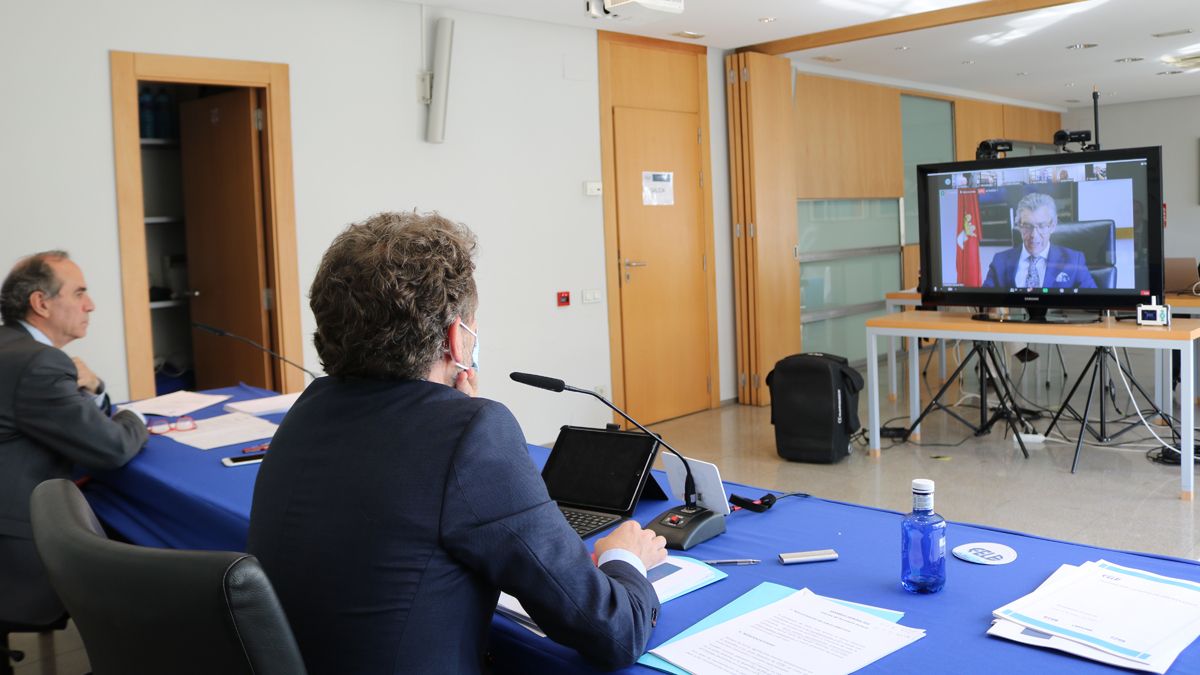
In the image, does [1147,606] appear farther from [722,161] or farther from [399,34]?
[722,161]

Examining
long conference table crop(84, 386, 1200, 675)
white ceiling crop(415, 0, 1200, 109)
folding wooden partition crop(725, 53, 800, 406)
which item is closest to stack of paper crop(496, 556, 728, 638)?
long conference table crop(84, 386, 1200, 675)

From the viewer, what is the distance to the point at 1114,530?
13.4 ft

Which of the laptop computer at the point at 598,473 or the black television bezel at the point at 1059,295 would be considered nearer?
the laptop computer at the point at 598,473

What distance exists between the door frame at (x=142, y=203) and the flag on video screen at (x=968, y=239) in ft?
11.8

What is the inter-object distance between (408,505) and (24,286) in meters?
2.32

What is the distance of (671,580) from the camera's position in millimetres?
1713

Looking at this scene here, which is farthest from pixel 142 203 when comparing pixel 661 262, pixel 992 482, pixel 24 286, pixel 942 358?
pixel 942 358

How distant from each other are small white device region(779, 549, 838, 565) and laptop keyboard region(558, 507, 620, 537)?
1.28ft

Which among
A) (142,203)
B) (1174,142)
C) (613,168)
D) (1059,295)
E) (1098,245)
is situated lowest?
(1059,295)

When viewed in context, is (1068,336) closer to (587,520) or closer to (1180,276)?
(1180,276)

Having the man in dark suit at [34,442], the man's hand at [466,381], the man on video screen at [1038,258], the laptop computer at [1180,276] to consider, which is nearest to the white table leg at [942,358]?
the laptop computer at [1180,276]

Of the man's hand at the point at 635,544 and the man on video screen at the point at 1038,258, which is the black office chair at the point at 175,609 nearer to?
the man's hand at the point at 635,544

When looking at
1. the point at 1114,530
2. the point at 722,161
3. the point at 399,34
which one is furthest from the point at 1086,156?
the point at 399,34

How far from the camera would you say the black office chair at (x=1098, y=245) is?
5.00m
